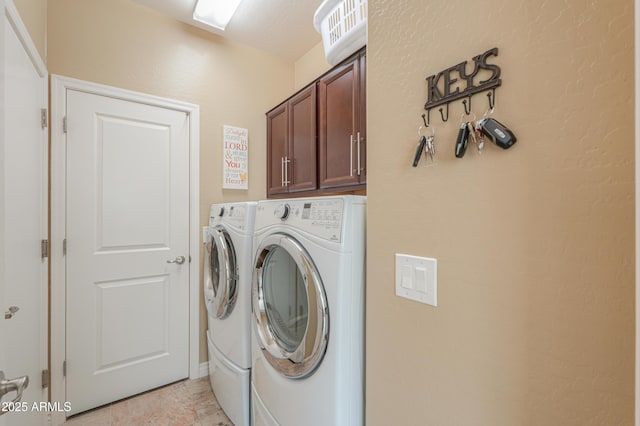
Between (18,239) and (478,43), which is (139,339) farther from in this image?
(478,43)

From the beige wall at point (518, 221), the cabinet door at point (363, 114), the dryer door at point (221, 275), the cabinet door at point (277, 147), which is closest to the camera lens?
the beige wall at point (518, 221)

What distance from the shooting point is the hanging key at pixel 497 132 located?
1.87 ft

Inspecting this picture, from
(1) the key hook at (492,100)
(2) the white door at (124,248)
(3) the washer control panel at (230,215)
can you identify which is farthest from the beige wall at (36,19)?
(1) the key hook at (492,100)

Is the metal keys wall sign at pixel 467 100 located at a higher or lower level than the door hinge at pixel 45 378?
higher

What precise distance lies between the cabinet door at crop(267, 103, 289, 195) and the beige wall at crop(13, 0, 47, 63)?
55.5 inches

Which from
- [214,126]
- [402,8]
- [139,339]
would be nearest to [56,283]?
[139,339]

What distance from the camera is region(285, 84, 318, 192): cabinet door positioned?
6.18 feet

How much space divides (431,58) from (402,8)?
0.20 metres

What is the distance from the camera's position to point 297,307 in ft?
4.13

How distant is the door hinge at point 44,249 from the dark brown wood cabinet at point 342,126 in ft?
5.38

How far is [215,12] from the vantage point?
1.92 metres

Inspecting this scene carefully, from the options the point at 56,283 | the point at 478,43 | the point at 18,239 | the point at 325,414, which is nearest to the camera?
the point at 478,43

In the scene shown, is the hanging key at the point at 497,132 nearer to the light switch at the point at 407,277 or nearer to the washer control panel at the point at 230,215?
Result: the light switch at the point at 407,277

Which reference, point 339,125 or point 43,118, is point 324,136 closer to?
point 339,125
